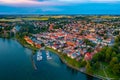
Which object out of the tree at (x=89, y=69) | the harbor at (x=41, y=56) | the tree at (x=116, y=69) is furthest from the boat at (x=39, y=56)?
the tree at (x=116, y=69)

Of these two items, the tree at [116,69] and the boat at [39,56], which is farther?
the boat at [39,56]

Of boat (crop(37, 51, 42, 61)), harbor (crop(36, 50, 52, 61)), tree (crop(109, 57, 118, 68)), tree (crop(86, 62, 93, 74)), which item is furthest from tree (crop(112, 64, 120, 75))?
boat (crop(37, 51, 42, 61))

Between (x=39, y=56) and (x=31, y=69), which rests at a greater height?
(x=39, y=56)

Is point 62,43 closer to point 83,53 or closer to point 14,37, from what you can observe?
point 83,53

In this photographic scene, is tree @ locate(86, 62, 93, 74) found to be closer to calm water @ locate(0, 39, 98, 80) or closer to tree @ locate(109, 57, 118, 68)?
calm water @ locate(0, 39, 98, 80)

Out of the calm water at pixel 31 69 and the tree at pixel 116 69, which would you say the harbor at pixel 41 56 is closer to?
the calm water at pixel 31 69

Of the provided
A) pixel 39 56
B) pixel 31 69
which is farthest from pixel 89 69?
pixel 39 56

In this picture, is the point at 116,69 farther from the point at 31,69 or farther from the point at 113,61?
the point at 31,69

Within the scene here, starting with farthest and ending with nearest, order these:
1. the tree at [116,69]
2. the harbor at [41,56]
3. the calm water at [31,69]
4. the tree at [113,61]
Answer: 1. the harbor at [41,56]
2. the tree at [113,61]
3. the calm water at [31,69]
4. the tree at [116,69]
